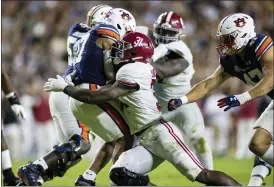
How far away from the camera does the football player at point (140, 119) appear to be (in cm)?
510

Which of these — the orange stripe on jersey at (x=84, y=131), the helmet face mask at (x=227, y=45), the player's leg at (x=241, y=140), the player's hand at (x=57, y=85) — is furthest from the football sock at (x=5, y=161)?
the player's leg at (x=241, y=140)

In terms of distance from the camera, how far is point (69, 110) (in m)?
6.20

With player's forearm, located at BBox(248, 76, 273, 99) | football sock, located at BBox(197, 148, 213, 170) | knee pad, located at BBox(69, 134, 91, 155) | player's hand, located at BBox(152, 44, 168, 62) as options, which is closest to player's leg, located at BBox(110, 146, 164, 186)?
knee pad, located at BBox(69, 134, 91, 155)

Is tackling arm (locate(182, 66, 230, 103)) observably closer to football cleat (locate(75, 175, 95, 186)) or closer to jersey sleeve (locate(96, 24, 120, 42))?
jersey sleeve (locate(96, 24, 120, 42))

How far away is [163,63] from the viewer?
21.7 ft

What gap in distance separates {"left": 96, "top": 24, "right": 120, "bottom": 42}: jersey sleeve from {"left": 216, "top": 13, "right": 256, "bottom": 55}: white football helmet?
89 centimetres

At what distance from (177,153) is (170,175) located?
308cm

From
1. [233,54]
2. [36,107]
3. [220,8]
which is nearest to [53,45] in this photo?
[36,107]

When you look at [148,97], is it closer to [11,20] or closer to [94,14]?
[94,14]

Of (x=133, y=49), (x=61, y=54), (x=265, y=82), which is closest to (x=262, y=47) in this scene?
(x=265, y=82)

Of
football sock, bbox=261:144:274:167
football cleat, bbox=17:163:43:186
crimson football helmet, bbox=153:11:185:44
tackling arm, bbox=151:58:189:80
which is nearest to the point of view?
football cleat, bbox=17:163:43:186

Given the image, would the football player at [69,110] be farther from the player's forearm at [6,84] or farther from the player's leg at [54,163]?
the player's forearm at [6,84]

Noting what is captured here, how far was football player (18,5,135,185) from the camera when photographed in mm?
5531

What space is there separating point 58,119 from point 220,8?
29.0 feet
